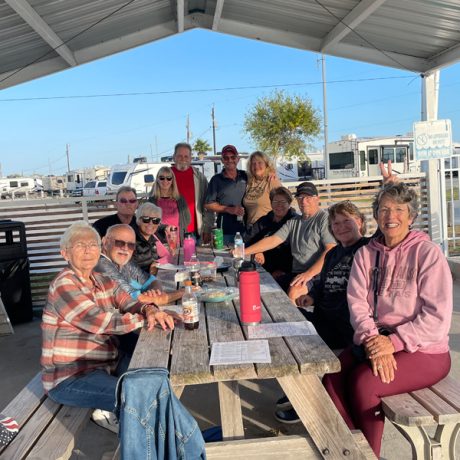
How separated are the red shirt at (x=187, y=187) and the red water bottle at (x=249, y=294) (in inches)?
124

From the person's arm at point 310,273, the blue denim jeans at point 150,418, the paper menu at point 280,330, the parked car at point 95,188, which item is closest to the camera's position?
the blue denim jeans at point 150,418

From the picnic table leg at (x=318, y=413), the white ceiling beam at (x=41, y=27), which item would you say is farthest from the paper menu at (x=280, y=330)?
the white ceiling beam at (x=41, y=27)

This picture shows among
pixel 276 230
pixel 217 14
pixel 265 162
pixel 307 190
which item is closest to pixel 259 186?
pixel 265 162

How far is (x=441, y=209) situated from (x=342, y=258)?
4.83 meters

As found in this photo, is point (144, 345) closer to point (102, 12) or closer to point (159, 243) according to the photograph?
point (159, 243)

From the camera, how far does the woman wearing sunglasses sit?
200 inches

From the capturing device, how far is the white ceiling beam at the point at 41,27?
457 centimetres

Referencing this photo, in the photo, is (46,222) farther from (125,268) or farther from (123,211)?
(125,268)

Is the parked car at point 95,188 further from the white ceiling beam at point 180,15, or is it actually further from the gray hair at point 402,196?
the gray hair at point 402,196

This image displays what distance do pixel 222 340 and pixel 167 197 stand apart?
318 centimetres


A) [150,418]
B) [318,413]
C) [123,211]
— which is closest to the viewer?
[150,418]

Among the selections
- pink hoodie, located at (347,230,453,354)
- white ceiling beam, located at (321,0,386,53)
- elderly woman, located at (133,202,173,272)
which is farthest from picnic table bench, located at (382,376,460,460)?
white ceiling beam, located at (321,0,386,53)

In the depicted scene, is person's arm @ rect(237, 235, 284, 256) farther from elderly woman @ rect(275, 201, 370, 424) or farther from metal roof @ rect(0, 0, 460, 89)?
metal roof @ rect(0, 0, 460, 89)

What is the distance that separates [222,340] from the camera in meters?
2.15
